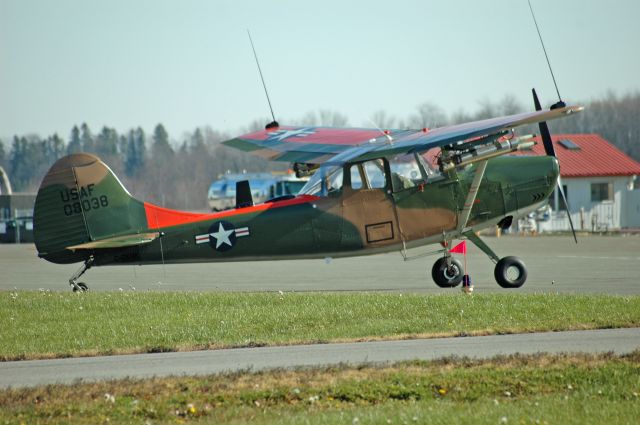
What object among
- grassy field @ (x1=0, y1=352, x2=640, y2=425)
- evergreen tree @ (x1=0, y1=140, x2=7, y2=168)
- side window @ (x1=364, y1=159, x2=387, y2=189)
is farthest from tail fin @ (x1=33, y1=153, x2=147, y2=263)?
evergreen tree @ (x1=0, y1=140, x2=7, y2=168)

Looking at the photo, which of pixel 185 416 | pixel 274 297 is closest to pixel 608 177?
pixel 274 297

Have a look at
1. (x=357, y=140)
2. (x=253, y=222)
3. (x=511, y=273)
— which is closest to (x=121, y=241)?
(x=253, y=222)

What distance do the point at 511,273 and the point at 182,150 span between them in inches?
5652

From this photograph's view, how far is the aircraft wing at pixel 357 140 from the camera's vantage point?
1630cm

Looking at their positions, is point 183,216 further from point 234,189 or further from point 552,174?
point 234,189

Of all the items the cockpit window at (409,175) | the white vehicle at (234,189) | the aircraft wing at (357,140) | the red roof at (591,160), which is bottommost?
the red roof at (591,160)

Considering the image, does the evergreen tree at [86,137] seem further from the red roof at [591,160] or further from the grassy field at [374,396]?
the grassy field at [374,396]

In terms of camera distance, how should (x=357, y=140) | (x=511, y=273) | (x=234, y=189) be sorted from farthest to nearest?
1. (x=234, y=189)
2. (x=357, y=140)
3. (x=511, y=273)

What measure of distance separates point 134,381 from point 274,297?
222 inches

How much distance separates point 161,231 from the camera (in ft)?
57.5

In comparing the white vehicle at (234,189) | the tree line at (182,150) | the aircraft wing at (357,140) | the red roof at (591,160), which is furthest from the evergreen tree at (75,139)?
the aircraft wing at (357,140)

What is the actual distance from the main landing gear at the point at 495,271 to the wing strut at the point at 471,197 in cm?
26

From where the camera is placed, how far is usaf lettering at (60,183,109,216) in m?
17.1

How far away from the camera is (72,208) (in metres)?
17.1
